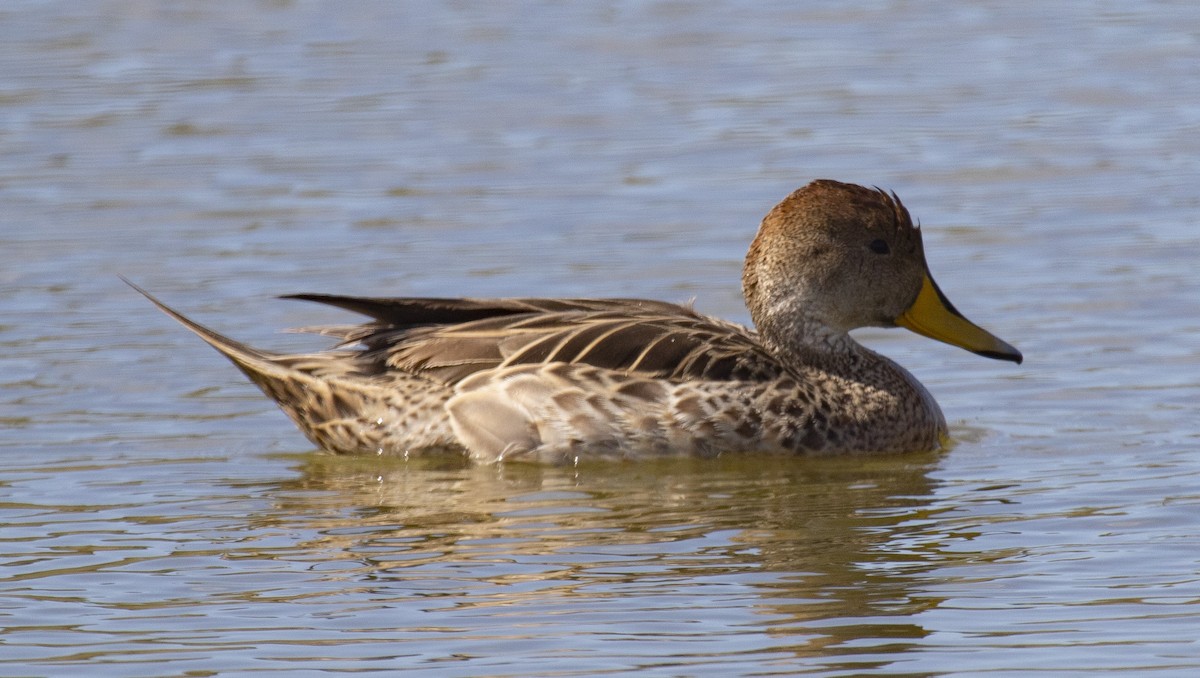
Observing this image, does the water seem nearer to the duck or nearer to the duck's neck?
the duck

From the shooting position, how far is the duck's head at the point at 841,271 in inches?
368

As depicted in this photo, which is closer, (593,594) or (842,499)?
(593,594)

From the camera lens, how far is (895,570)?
7.02m

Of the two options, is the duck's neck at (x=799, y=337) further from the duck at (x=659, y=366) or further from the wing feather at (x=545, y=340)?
the wing feather at (x=545, y=340)

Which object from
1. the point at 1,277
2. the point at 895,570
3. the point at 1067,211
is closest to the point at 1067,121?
the point at 1067,211

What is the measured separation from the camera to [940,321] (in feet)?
31.3

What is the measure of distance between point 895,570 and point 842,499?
1.25 meters

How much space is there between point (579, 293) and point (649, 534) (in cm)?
378

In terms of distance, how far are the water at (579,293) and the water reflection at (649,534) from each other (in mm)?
24

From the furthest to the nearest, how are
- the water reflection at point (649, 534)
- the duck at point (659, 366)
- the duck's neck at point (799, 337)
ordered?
the duck's neck at point (799, 337) < the duck at point (659, 366) < the water reflection at point (649, 534)

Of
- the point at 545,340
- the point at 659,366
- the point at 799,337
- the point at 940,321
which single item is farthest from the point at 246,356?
the point at 940,321

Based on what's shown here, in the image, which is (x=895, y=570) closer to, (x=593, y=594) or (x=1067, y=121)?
(x=593, y=594)

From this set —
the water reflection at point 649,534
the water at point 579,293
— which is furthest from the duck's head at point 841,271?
the water reflection at point 649,534

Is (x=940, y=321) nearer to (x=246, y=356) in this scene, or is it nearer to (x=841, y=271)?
(x=841, y=271)
